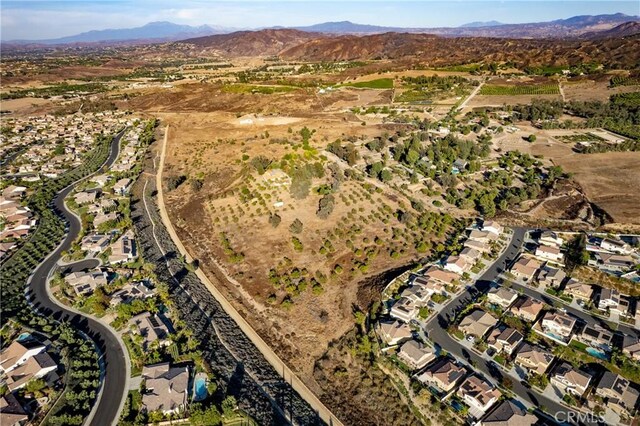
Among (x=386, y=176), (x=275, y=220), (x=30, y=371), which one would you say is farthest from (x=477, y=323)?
(x=30, y=371)

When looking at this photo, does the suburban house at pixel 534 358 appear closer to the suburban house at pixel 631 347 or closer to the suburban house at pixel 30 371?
the suburban house at pixel 631 347

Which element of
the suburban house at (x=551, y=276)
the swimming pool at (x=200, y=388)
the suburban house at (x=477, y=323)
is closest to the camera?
the swimming pool at (x=200, y=388)

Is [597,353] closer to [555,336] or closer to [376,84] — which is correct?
[555,336]

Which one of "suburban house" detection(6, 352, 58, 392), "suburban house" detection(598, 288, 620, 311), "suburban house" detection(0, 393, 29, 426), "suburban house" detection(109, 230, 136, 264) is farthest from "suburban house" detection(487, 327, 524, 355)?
"suburban house" detection(109, 230, 136, 264)

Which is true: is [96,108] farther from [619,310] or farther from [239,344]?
[619,310]

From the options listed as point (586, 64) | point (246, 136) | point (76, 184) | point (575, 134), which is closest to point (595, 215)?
point (575, 134)

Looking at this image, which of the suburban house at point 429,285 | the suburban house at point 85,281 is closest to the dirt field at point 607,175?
the suburban house at point 429,285

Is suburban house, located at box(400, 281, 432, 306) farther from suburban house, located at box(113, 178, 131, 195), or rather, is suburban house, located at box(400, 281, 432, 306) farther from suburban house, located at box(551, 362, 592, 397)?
suburban house, located at box(113, 178, 131, 195)
